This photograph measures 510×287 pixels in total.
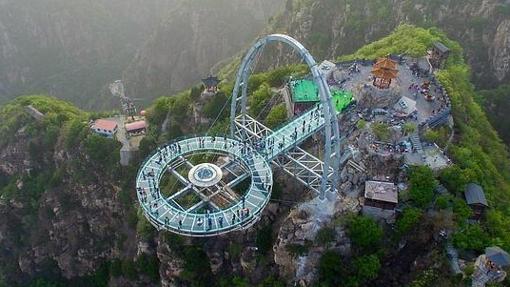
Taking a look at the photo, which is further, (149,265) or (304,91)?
(304,91)

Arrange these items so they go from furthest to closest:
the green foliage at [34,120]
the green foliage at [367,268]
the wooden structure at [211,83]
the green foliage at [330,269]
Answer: the green foliage at [34,120]
the wooden structure at [211,83]
the green foliage at [330,269]
the green foliage at [367,268]

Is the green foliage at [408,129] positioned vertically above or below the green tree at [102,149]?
above

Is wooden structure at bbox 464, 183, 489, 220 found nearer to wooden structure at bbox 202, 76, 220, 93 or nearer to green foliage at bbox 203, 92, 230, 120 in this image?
green foliage at bbox 203, 92, 230, 120

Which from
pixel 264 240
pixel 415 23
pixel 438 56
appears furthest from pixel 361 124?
pixel 415 23

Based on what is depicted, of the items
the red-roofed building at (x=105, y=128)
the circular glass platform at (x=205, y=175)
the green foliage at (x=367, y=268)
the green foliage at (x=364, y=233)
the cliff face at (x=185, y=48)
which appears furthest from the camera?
the cliff face at (x=185, y=48)

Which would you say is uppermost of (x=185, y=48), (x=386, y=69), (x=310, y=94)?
(x=386, y=69)

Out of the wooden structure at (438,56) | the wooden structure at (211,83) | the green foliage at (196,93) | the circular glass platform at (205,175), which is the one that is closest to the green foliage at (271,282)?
the circular glass platform at (205,175)

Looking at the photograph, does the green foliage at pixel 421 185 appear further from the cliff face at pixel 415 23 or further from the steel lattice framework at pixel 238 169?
the cliff face at pixel 415 23

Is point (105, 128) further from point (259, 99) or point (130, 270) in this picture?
point (259, 99)
